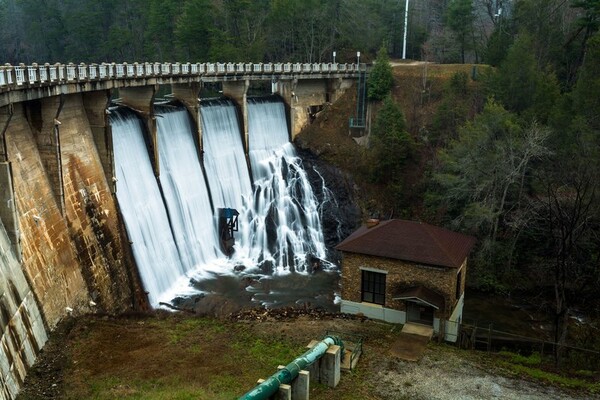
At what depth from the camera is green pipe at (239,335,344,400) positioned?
50.5ft

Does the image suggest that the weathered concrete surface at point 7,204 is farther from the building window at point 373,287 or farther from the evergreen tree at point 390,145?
the evergreen tree at point 390,145

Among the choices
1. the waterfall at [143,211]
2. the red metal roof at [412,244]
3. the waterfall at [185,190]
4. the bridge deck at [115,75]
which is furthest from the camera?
the waterfall at [185,190]

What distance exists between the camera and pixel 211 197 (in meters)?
40.4

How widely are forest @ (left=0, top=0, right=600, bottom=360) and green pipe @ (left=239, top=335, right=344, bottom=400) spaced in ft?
33.7

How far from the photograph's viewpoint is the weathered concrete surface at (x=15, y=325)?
1702cm

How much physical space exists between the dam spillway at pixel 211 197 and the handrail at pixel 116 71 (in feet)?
8.36

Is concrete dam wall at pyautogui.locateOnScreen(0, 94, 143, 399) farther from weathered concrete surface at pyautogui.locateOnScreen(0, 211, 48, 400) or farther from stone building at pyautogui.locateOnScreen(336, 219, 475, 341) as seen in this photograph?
stone building at pyautogui.locateOnScreen(336, 219, 475, 341)

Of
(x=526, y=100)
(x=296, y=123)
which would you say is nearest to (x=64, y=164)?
(x=296, y=123)

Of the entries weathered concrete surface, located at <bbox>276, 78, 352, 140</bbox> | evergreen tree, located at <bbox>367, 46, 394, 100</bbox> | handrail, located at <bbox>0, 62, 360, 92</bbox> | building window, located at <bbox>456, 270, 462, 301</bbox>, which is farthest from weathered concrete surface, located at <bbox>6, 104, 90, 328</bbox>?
evergreen tree, located at <bbox>367, 46, 394, 100</bbox>

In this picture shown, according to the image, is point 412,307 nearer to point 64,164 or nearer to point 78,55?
point 64,164

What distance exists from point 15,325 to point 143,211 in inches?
563

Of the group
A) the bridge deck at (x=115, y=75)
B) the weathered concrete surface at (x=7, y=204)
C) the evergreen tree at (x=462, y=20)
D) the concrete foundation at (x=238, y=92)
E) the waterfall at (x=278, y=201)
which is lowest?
the waterfall at (x=278, y=201)

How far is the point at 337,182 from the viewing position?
4775 centimetres

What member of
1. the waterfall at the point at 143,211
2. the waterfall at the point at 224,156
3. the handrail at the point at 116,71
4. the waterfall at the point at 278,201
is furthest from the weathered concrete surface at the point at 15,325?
the waterfall at the point at 224,156
